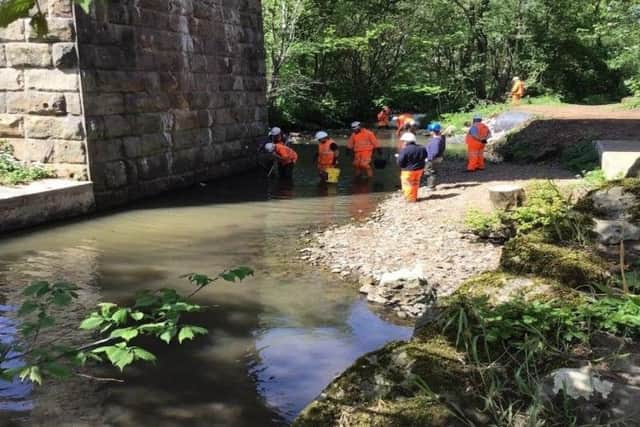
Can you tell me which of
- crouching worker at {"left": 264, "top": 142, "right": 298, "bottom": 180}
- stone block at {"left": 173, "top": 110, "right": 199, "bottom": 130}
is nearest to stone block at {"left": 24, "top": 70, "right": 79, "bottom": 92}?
stone block at {"left": 173, "top": 110, "right": 199, "bottom": 130}

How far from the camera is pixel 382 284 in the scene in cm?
656

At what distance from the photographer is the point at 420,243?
27.6ft

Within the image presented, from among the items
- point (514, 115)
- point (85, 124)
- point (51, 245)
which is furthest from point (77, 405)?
point (514, 115)

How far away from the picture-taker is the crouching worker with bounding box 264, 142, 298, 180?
1422cm

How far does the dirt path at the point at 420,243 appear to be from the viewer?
289 inches

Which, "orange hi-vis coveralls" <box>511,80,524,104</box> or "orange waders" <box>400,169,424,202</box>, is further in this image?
"orange hi-vis coveralls" <box>511,80,524,104</box>

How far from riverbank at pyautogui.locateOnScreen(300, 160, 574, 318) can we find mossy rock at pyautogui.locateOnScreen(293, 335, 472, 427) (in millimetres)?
3261

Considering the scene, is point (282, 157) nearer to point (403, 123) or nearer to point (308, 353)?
point (403, 123)

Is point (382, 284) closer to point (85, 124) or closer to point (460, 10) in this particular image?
point (85, 124)

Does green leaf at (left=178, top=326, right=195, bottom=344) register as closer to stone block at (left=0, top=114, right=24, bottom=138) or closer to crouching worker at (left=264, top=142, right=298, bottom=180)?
stone block at (left=0, top=114, right=24, bottom=138)

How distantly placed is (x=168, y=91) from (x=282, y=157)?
3.00 meters

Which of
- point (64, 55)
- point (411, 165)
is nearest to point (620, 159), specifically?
point (411, 165)

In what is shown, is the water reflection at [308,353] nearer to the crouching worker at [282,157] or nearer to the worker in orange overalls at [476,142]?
the crouching worker at [282,157]

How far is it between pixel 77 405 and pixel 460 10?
104 feet
